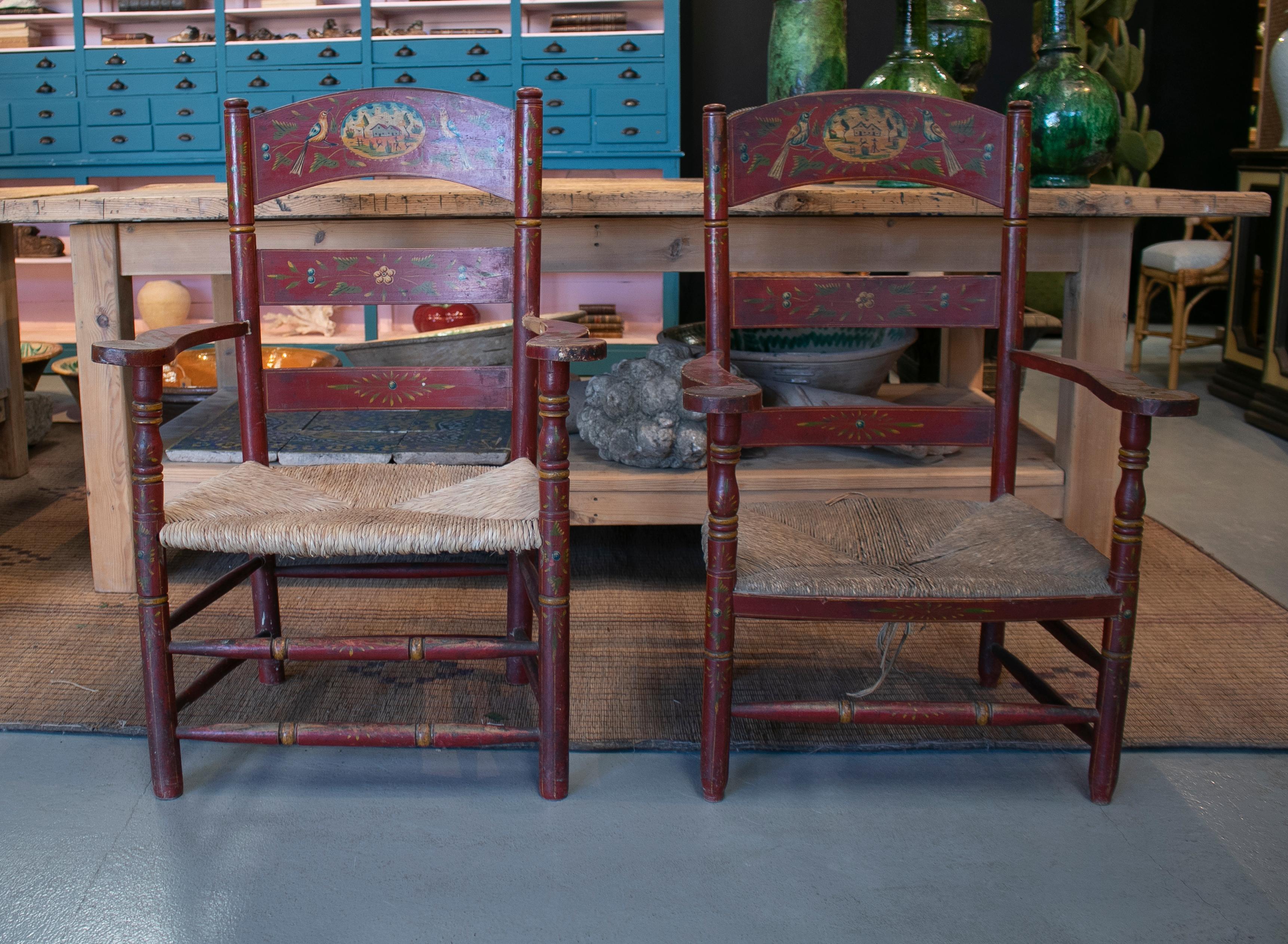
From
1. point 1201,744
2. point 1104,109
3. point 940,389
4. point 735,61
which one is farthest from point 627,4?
point 1201,744

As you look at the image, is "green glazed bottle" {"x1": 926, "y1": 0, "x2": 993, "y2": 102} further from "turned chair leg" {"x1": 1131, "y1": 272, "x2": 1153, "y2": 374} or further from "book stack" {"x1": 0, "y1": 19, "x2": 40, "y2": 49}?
"book stack" {"x1": 0, "y1": 19, "x2": 40, "y2": 49}

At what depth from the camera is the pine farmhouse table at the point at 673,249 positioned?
1974mm

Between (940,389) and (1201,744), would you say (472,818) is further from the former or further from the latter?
(940,389)

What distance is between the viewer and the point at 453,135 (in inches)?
65.5

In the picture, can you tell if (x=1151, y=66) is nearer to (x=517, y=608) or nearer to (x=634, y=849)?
(x=517, y=608)

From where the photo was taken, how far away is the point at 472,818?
1468 mm

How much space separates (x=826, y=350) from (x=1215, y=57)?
5293 mm

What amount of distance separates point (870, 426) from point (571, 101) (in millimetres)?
3603

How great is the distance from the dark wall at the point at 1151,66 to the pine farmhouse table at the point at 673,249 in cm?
351

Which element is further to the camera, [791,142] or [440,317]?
[440,317]

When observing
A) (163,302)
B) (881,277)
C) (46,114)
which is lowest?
(163,302)

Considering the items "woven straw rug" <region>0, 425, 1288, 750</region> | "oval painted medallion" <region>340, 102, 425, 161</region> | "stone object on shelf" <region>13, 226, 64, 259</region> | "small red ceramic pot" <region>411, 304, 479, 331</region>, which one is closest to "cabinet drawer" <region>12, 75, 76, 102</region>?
"stone object on shelf" <region>13, 226, 64, 259</region>

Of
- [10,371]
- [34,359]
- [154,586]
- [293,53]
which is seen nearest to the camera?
[154,586]

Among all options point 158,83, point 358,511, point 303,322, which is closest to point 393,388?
point 358,511
